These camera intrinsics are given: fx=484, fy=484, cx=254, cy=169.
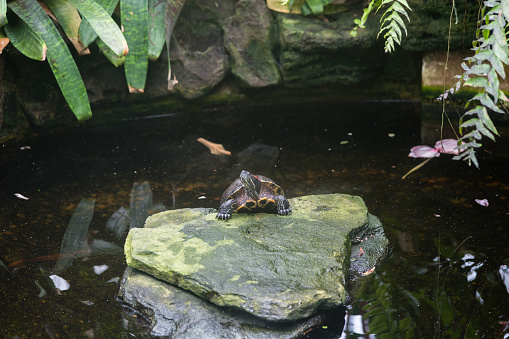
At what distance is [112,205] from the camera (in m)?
3.36

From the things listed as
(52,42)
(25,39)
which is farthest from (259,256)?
(25,39)

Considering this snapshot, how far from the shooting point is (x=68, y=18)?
4.29 meters

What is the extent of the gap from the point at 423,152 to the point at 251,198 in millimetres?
1925

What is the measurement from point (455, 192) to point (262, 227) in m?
1.52

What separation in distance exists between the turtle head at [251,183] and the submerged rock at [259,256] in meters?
0.15

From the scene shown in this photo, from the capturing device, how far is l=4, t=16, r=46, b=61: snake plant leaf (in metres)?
3.97

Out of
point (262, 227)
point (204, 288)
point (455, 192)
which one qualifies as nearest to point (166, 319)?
→ point (204, 288)

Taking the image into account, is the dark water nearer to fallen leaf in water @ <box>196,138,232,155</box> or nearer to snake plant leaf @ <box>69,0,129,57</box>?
fallen leaf in water @ <box>196,138,232,155</box>

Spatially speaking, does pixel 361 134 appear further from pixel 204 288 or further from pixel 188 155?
pixel 204 288

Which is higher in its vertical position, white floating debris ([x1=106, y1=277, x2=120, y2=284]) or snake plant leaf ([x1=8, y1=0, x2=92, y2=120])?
snake plant leaf ([x1=8, y1=0, x2=92, y2=120])

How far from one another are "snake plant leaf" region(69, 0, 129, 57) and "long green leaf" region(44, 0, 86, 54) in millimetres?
120

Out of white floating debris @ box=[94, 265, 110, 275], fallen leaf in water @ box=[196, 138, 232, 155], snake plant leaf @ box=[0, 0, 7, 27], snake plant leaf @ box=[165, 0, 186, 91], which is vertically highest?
snake plant leaf @ box=[0, 0, 7, 27]

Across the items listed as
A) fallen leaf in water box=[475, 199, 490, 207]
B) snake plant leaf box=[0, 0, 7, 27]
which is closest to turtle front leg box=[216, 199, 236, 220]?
fallen leaf in water box=[475, 199, 490, 207]

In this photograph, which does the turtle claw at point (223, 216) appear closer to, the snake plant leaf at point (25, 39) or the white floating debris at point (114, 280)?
the white floating debris at point (114, 280)
